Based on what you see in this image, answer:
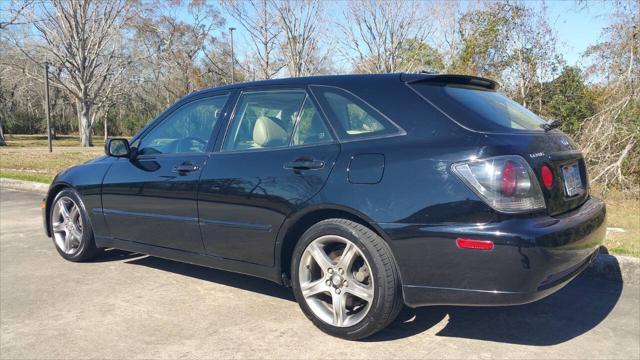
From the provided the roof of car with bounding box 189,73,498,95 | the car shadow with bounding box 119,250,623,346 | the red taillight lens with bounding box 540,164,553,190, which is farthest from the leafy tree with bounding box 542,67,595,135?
the red taillight lens with bounding box 540,164,553,190

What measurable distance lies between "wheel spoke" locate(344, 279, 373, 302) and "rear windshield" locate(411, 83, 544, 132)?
3.72 feet

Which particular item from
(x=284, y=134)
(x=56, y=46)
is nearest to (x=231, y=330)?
(x=284, y=134)

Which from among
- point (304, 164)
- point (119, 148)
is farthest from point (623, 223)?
point (119, 148)

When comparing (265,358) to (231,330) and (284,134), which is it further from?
(284,134)

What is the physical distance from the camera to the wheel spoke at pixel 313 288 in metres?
3.35

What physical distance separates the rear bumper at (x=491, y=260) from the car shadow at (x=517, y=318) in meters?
0.52

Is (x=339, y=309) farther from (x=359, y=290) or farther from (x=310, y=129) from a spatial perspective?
(x=310, y=129)

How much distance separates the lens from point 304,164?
3389 mm

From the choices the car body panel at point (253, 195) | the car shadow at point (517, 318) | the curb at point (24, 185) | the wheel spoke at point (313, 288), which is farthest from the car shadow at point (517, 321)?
the curb at point (24, 185)

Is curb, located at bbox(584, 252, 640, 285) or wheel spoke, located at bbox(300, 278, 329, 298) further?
curb, located at bbox(584, 252, 640, 285)

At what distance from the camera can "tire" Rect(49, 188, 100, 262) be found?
193 inches

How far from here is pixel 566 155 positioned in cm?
327

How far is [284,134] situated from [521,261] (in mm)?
1771

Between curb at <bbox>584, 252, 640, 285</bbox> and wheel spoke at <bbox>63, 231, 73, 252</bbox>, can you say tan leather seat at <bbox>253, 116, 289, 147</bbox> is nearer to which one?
wheel spoke at <bbox>63, 231, 73, 252</bbox>
